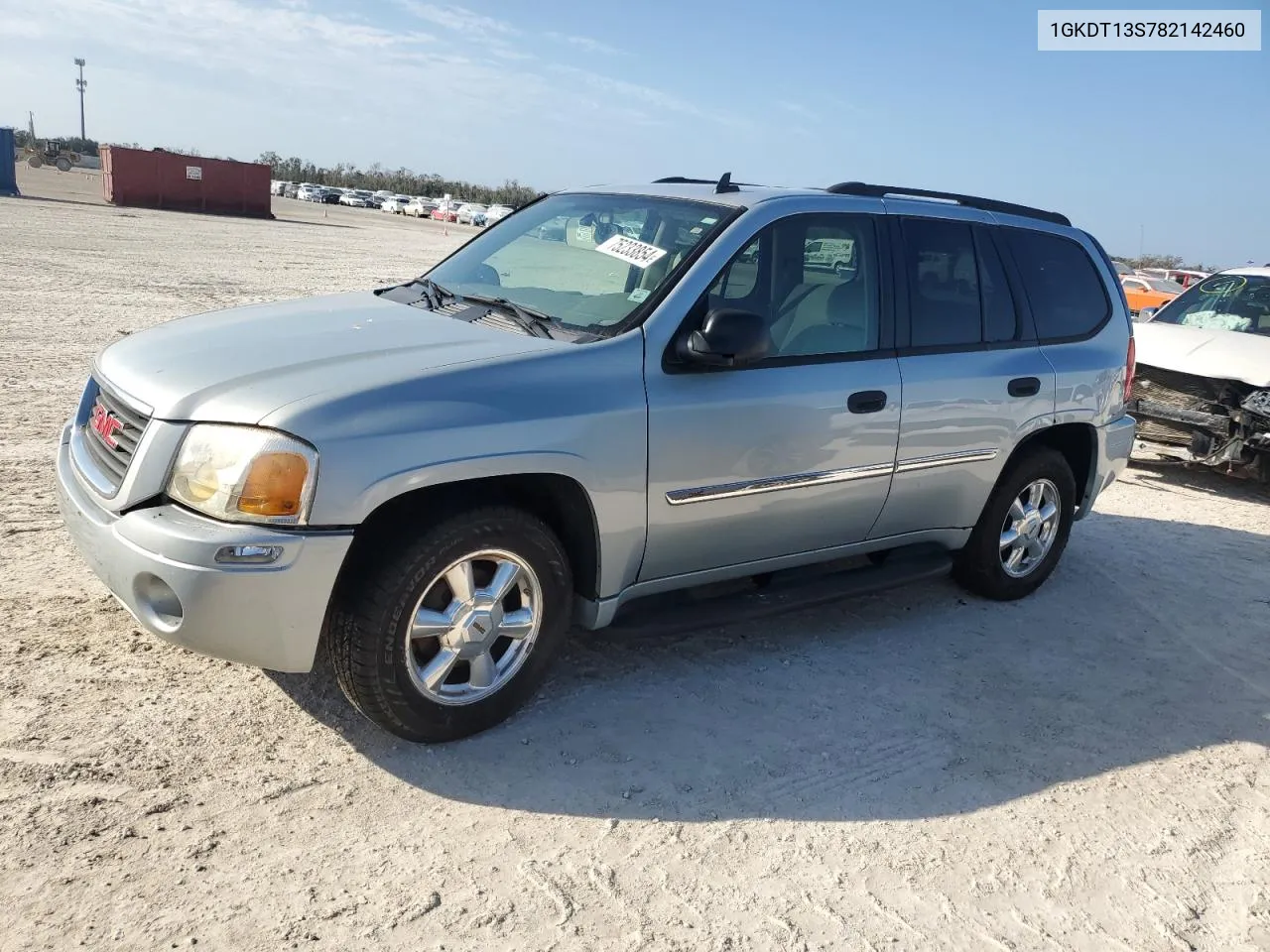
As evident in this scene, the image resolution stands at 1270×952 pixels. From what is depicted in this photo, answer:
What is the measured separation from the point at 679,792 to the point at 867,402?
1.80 metres

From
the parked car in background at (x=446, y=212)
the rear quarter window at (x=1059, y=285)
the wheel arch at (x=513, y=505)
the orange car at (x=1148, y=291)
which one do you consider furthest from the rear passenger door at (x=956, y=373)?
the parked car in background at (x=446, y=212)

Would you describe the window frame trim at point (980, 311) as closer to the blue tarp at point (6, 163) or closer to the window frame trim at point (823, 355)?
the window frame trim at point (823, 355)

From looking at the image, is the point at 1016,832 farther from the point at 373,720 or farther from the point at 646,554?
the point at 373,720

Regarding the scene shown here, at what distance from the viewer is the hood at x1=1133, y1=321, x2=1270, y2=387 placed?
8117 mm

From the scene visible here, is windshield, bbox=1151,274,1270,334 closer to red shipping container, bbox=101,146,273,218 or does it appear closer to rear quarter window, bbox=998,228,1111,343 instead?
rear quarter window, bbox=998,228,1111,343

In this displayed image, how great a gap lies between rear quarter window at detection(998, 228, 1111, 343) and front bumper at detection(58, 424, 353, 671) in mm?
3674

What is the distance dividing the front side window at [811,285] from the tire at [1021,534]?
1294mm

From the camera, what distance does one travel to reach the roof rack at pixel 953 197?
4.72 meters

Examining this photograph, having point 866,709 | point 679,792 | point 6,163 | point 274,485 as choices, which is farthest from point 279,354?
point 6,163

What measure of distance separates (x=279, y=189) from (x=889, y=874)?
296ft

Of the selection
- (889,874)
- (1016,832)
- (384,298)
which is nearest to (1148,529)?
(1016,832)

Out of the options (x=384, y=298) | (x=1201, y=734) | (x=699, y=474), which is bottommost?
(x=1201, y=734)

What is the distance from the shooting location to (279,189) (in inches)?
3349

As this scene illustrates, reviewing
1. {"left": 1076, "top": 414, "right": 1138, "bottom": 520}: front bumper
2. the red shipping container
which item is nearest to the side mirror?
{"left": 1076, "top": 414, "right": 1138, "bottom": 520}: front bumper
